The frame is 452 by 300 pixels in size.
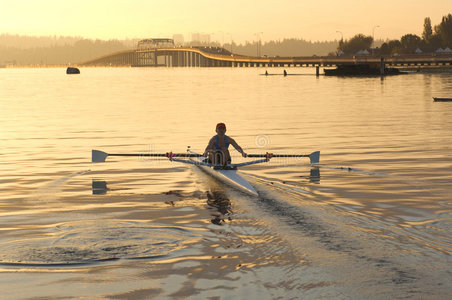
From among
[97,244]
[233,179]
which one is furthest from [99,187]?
[97,244]

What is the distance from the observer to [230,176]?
21.3 meters

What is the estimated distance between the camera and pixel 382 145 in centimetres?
3353

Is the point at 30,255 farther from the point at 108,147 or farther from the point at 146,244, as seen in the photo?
the point at 108,147

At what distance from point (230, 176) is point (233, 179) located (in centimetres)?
40

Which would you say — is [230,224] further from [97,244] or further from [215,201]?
[97,244]

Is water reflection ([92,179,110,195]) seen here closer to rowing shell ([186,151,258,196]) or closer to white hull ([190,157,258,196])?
rowing shell ([186,151,258,196])

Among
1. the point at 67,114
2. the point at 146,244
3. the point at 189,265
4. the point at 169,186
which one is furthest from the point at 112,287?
the point at 67,114

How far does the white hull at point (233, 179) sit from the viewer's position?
19.8m

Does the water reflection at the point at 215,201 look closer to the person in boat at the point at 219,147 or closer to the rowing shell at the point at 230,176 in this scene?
the rowing shell at the point at 230,176

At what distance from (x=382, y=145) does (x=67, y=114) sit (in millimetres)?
36670

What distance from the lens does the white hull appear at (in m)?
19.8

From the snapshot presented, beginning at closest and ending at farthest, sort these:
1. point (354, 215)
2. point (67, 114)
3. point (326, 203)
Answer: point (354, 215) < point (326, 203) < point (67, 114)

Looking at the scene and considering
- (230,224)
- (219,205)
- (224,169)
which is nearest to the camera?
(230,224)

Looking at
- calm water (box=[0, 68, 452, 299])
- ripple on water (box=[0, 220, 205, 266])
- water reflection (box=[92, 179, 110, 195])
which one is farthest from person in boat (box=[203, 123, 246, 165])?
ripple on water (box=[0, 220, 205, 266])
